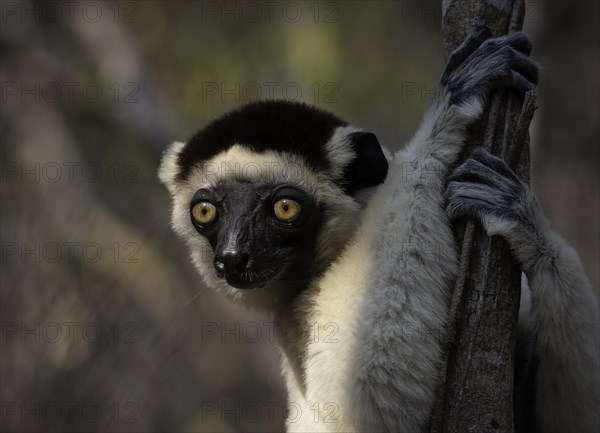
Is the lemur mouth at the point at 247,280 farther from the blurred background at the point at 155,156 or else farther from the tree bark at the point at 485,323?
the blurred background at the point at 155,156

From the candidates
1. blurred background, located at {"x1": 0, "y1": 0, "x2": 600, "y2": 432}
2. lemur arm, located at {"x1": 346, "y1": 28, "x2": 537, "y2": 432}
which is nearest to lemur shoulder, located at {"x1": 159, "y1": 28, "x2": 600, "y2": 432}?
lemur arm, located at {"x1": 346, "y1": 28, "x2": 537, "y2": 432}

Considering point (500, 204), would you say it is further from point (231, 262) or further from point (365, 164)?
point (231, 262)

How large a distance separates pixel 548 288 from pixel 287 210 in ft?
4.45

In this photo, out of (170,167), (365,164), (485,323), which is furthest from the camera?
(170,167)

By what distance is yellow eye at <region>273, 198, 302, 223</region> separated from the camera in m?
4.04

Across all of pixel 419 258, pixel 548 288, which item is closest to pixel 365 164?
pixel 419 258

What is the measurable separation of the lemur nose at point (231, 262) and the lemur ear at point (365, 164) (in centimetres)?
71

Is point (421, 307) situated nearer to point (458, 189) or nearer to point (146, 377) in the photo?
point (458, 189)

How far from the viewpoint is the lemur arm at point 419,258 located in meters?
3.44

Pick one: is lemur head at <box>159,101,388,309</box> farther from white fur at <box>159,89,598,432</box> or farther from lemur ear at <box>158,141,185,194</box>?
lemur ear at <box>158,141,185,194</box>

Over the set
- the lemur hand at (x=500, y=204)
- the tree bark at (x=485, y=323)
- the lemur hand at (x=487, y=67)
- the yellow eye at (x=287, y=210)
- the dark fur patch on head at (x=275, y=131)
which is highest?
the lemur hand at (x=487, y=67)

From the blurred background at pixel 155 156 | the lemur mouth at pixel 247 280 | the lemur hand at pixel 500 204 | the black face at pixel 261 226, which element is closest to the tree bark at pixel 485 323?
the lemur hand at pixel 500 204

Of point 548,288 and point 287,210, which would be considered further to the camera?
point 287,210

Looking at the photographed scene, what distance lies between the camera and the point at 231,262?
12.5 feet
